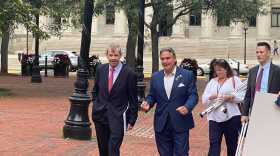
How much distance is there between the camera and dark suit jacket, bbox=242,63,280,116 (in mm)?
7605

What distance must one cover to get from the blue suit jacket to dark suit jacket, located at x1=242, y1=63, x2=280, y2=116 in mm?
733

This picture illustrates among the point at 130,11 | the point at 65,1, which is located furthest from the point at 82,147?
the point at 65,1

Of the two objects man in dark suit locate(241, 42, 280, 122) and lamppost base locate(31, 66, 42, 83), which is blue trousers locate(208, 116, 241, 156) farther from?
lamppost base locate(31, 66, 42, 83)

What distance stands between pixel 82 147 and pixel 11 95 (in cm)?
1083

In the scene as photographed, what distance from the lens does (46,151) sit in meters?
10.4

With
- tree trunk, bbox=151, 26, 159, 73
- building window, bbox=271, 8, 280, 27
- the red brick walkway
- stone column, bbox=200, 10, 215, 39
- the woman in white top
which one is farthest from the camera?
building window, bbox=271, 8, 280, 27

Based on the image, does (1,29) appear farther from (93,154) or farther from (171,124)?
(171,124)

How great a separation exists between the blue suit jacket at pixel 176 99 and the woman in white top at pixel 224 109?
117 cm

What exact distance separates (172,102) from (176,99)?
0.06m

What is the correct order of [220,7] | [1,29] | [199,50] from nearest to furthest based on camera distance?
[1,29], [220,7], [199,50]

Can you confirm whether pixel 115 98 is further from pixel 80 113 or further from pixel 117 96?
pixel 80 113

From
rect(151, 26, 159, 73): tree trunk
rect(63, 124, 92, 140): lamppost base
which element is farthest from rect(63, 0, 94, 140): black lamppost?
rect(151, 26, 159, 73): tree trunk

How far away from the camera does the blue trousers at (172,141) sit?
24.8 feet

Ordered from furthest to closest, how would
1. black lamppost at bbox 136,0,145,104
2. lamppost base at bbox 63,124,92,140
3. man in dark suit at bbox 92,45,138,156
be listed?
1. black lamppost at bbox 136,0,145,104
2. lamppost base at bbox 63,124,92,140
3. man in dark suit at bbox 92,45,138,156
